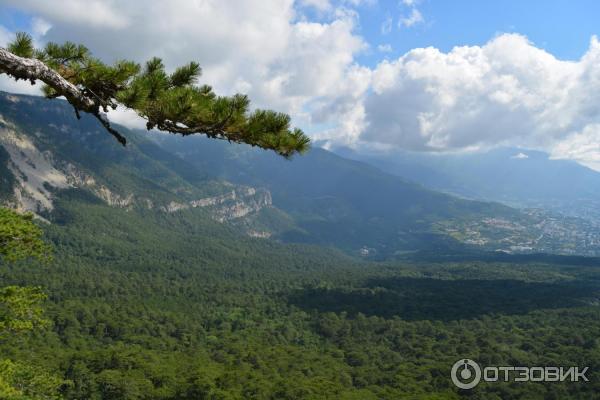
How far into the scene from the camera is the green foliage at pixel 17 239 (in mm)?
10289

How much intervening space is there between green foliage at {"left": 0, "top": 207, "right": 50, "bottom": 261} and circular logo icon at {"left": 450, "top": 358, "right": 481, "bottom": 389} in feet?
202

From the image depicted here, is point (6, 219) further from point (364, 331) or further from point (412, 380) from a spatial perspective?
point (364, 331)

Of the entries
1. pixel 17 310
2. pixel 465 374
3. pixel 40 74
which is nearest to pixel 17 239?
pixel 17 310

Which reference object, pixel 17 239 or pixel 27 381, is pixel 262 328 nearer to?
pixel 27 381

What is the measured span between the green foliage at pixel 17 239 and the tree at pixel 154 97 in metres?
5.58

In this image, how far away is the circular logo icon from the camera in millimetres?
60891

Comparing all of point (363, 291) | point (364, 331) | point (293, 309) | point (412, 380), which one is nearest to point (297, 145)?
point (412, 380)

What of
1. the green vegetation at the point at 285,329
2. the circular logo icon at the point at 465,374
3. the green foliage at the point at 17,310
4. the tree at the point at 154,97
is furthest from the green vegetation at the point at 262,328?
the tree at the point at 154,97

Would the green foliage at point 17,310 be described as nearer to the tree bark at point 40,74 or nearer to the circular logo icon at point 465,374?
the tree bark at point 40,74

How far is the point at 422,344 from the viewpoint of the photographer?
91.6m

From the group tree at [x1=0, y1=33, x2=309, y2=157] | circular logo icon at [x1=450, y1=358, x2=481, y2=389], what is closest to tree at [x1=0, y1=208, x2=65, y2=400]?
tree at [x1=0, y1=33, x2=309, y2=157]

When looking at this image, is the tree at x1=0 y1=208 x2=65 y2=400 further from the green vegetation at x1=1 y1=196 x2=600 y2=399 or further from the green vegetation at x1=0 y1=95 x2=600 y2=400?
the green vegetation at x1=1 y1=196 x2=600 y2=399

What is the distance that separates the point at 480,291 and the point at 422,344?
68.1 metres

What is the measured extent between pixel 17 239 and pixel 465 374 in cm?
7461
